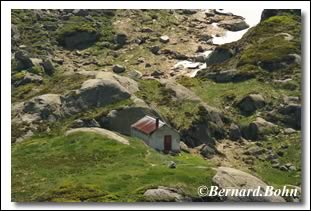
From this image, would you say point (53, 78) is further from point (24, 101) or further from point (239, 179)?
point (239, 179)

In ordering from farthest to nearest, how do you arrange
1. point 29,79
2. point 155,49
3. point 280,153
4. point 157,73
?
point 155,49 → point 157,73 → point 29,79 → point 280,153

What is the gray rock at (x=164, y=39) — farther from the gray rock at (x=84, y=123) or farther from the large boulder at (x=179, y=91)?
the gray rock at (x=84, y=123)

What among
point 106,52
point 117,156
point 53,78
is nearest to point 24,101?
point 53,78

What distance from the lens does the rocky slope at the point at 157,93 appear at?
53625 mm

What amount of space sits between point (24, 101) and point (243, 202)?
2429 cm

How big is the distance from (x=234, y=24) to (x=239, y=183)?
35.2m

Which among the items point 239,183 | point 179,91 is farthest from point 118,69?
point 239,183

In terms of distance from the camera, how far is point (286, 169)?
189 feet

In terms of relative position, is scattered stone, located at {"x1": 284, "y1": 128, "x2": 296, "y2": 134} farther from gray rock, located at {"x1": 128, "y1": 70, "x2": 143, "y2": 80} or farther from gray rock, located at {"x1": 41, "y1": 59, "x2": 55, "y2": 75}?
gray rock, located at {"x1": 41, "y1": 59, "x2": 55, "y2": 75}

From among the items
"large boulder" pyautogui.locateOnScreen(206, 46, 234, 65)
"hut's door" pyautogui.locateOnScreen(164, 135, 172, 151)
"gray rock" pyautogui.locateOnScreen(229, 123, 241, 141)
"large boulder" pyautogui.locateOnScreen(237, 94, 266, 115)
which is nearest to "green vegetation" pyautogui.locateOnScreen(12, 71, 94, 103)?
"hut's door" pyautogui.locateOnScreen(164, 135, 172, 151)

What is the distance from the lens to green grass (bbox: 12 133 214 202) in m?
49.1

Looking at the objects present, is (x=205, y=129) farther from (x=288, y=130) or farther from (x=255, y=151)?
(x=288, y=130)

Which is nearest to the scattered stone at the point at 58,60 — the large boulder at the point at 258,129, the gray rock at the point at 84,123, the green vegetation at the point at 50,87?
the green vegetation at the point at 50,87

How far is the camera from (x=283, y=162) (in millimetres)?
59188
